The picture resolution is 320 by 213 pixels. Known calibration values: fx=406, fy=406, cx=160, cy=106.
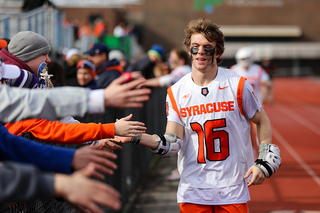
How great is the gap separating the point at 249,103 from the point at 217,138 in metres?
0.40

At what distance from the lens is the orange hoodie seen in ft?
9.23

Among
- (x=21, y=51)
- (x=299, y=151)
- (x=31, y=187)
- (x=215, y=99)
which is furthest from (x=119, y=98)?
(x=299, y=151)

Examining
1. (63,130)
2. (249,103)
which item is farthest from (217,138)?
(63,130)

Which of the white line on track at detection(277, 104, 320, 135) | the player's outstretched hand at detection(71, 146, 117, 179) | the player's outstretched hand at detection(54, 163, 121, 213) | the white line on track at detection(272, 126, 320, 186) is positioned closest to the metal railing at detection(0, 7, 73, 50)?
the white line on track at detection(272, 126, 320, 186)

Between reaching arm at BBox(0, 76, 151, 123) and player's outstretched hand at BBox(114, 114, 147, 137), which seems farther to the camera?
player's outstretched hand at BBox(114, 114, 147, 137)

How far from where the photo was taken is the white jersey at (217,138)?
3.35 m

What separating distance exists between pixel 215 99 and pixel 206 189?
2.46 ft

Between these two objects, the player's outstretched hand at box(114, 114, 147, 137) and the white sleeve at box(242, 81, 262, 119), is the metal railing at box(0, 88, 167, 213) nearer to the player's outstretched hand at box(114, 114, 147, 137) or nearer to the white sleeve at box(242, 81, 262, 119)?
the player's outstretched hand at box(114, 114, 147, 137)

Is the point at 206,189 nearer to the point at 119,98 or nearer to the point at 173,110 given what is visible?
the point at 173,110

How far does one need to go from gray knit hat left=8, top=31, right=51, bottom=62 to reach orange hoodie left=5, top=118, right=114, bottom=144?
0.49m

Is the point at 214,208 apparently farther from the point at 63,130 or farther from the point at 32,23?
the point at 32,23

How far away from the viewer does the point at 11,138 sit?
214 centimetres

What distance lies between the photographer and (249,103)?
3.39 m

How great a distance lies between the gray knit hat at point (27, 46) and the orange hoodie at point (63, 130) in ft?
1.60
